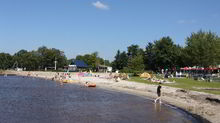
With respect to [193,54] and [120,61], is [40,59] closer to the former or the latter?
[120,61]

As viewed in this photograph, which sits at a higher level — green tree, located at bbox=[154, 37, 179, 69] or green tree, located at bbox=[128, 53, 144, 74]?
green tree, located at bbox=[154, 37, 179, 69]

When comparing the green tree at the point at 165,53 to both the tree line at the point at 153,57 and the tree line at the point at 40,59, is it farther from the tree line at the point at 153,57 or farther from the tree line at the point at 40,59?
the tree line at the point at 40,59

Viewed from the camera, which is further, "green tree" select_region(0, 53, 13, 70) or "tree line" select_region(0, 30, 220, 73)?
"green tree" select_region(0, 53, 13, 70)

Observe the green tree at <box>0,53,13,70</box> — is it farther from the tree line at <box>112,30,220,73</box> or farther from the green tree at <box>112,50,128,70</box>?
the tree line at <box>112,30,220,73</box>

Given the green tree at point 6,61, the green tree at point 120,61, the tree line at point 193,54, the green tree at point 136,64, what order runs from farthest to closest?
the green tree at point 6,61
the green tree at point 120,61
the green tree at point 136,64
the tree line at point 193,54

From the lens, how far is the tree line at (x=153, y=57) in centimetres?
8244

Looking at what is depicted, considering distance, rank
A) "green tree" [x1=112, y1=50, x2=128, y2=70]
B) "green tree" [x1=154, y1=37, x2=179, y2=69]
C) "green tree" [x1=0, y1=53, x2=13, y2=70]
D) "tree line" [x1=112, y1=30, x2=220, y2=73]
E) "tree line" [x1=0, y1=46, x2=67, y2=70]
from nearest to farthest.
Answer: "tree line" [x1=112, y1=30, x2=220, y2=73] → "green tree" [x1=154, y1=37, x2=179, y2=69] → "green tree" [x1=112, y1=50, x2=128, y2=70] → "tree line" [x1=0, y1=46, x2=67, y2=70] → "green tree" [x1=0, y1=53, x2=13, y2=70]

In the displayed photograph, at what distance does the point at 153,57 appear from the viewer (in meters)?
121

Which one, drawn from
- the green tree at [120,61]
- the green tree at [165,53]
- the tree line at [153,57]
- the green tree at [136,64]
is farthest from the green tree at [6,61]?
the green tree at [136,64]

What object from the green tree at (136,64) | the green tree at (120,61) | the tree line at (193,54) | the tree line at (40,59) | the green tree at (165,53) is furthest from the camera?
the tree line at (40,59)

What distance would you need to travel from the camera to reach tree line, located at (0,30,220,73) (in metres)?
82.4

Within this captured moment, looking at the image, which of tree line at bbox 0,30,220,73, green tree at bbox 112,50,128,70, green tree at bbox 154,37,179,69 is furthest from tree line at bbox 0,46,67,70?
green tree at bbox 154,37,179,69

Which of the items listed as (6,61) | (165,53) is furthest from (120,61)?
(6,61)

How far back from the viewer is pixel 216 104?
98.7ft
